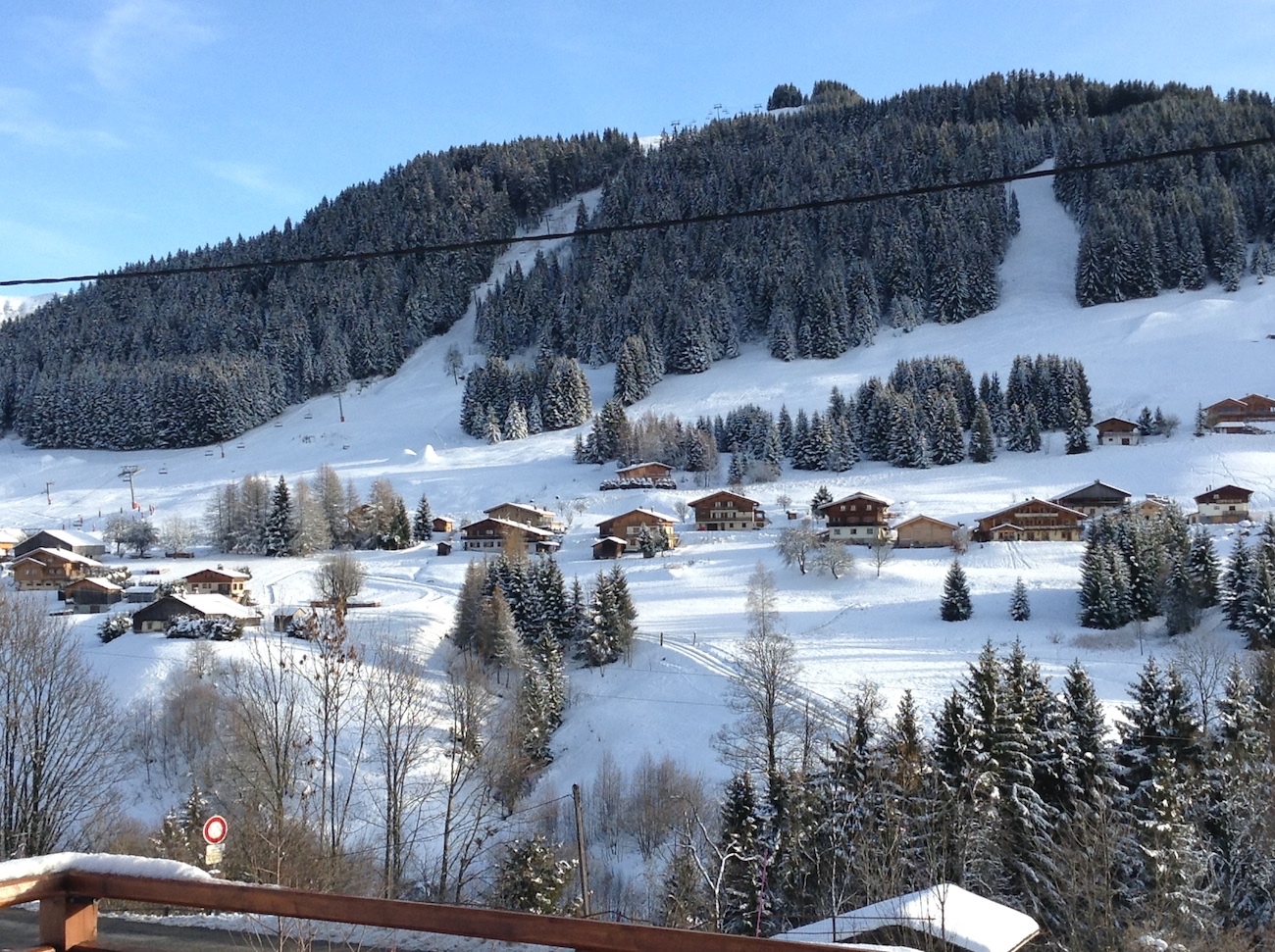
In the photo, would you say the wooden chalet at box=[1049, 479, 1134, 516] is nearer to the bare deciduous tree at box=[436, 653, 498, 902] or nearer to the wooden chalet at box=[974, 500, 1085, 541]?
the wooden chalet at box=[974, 500, 1085, 541]

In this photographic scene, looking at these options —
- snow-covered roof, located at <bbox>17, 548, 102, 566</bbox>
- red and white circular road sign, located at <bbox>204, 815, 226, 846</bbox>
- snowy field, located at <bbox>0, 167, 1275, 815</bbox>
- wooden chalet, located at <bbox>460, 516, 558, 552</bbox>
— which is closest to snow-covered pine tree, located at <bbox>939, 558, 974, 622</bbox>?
snowy field, located at <bbox>0, 167, 1275, 815</bbox>

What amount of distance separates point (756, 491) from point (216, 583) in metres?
30.1

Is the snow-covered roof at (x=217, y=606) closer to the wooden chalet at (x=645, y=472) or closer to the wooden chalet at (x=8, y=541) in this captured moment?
the wooden chalet at (x=8, y=541)

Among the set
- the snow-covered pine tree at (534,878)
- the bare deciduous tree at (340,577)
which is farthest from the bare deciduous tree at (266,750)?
the bare deciduous tree at (340,577)

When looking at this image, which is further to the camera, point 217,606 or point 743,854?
point 217,606

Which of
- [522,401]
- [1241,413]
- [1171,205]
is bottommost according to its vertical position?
[1241,413]

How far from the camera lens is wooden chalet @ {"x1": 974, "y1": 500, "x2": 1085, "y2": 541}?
40.5 metres

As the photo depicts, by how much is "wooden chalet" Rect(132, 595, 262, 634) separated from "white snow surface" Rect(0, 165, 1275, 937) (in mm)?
1416

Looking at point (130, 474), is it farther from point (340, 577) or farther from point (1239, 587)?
point (1239, 587)

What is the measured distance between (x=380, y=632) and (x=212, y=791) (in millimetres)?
8648

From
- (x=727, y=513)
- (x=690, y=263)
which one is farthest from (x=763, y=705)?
→ (x=690, y=263)

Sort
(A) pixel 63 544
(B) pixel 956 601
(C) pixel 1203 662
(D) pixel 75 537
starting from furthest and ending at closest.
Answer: (D) pixel 75 537 → (A) pixel 63 544 → (B) pixel 956 601 → (C) pixel 1203 662

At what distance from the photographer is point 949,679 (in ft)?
80.7

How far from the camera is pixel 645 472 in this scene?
61.0 meters
